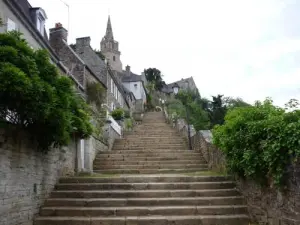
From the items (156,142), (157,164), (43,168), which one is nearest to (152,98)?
(156,142)

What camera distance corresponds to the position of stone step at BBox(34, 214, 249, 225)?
672 centimetres

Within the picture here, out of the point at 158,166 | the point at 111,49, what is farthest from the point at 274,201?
the point at 111,49

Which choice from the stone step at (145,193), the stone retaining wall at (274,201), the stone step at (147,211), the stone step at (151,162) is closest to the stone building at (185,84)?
the stone step at (151,162)

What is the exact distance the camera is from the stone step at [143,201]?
750 cm

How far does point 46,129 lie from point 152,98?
2168 inches

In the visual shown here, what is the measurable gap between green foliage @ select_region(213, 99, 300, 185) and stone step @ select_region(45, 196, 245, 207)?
0.76 meters

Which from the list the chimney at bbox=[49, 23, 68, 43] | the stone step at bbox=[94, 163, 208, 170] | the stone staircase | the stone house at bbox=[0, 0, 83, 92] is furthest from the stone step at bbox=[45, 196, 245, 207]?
the chimney at bbox=[49, 23, 68, 43]

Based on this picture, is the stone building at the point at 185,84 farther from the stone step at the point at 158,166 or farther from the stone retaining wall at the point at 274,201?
the stone retaining wall at the point at 274,201

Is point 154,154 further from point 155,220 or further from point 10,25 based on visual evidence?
point 10,25

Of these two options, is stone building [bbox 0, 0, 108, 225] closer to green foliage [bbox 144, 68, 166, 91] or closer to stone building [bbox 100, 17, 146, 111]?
stone building [bbox 100, 17, 146, 111]

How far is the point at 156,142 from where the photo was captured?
1576 cm

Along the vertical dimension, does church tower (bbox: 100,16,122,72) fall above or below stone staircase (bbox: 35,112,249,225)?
above

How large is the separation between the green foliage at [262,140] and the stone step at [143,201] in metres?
A: 0.76

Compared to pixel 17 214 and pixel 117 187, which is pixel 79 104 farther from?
pixel 17 214
